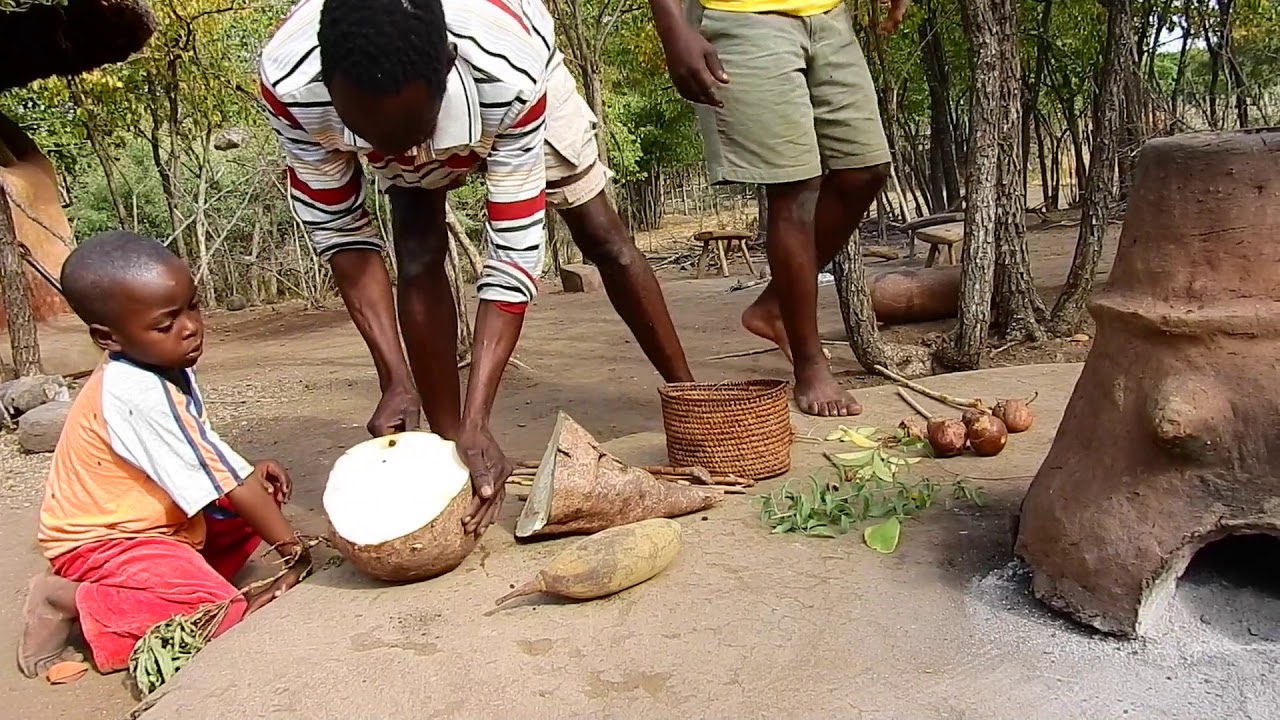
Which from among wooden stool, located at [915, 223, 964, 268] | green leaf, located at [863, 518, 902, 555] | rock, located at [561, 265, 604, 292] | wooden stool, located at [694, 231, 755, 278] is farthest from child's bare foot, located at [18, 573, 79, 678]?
wooden stool, located at [694, 231, 755, 278]

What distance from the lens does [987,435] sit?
270 cm

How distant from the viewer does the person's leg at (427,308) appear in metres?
2.76

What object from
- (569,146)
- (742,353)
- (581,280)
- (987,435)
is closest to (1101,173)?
(742,353)

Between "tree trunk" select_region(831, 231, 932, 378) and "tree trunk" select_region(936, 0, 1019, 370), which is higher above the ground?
"tree trunk" select_region(936, 0, 1019, 370)

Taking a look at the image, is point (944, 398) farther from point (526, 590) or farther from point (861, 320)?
point (861, 320)

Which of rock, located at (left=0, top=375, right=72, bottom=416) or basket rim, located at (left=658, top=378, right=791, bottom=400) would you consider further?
rock, located at (left=0, top=375, right=72, bottom=416)

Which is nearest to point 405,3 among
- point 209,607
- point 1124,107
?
point 209,607

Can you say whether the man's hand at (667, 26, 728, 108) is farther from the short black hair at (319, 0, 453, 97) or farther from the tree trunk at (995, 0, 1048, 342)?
the tree trunk at (995, 0, 1048, 342)

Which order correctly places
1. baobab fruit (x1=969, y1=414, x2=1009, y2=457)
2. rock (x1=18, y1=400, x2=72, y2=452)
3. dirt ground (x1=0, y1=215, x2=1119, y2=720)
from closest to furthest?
baobab fruit (x1=969, y1=414, x2=1009, y2=457), dirt ground (x1=0, y1=215, x2=1119, y2=720), rock (x1=18, y1=400, x2=72, y2=452)

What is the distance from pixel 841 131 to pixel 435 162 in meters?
1.51

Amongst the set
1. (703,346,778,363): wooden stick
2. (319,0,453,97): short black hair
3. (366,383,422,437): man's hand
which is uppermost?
(319,0,453,97): short black hair

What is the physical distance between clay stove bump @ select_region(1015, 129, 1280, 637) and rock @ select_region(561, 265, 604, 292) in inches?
373

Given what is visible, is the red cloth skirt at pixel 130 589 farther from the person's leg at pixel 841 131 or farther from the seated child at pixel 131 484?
the person's leg at pixel 841 131

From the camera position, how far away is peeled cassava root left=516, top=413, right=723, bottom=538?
232cm
